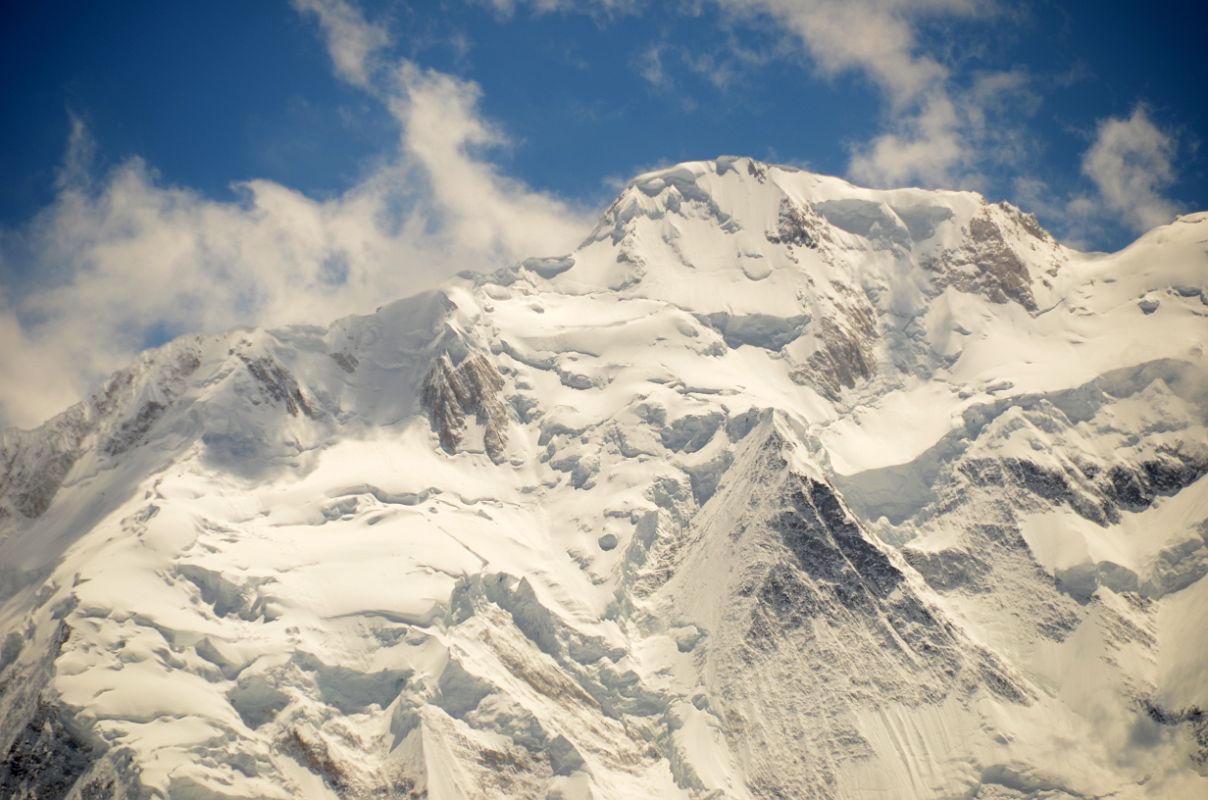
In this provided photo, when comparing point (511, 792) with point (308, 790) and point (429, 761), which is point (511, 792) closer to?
point (429, 761)

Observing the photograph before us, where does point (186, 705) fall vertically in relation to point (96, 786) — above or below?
above

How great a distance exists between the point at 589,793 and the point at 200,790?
4489 cm

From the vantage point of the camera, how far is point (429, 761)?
19762 centimetres

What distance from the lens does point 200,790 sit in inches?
7402

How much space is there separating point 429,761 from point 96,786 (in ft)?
122

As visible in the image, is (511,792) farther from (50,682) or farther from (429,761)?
(50,682)

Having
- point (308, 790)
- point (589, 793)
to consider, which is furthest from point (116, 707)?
point (589, 793)

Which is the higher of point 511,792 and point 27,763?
point 511,792

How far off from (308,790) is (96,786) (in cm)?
2337

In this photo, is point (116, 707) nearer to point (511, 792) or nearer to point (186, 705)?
point (186, 705)

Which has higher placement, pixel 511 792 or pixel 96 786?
pixel 511 792

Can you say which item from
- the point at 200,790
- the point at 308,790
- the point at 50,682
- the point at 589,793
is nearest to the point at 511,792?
the point at 589,793

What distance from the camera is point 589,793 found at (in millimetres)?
199875

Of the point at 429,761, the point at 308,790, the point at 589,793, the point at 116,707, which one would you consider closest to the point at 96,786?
the point at 116,707
